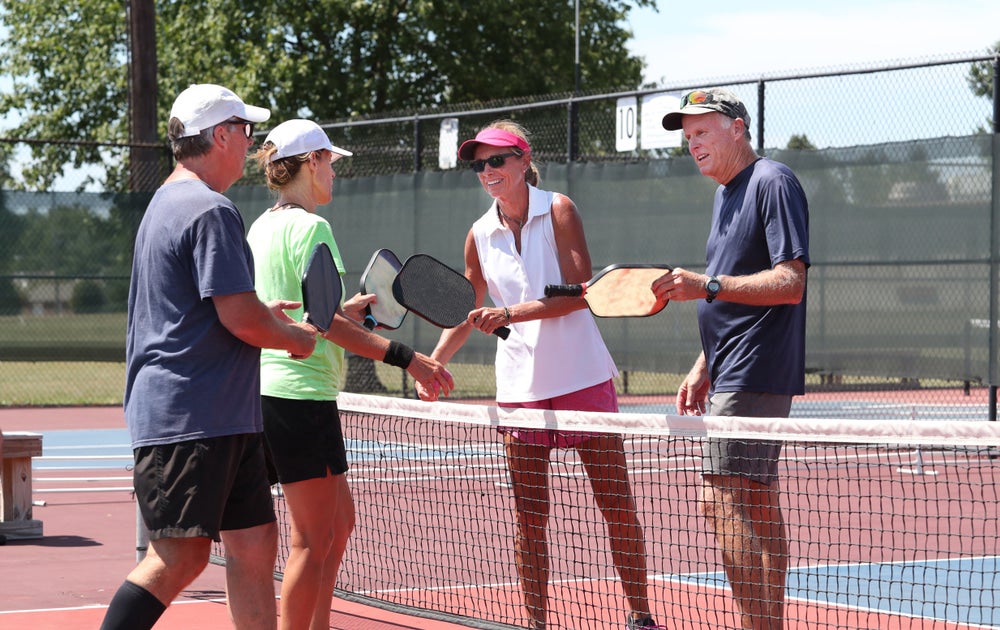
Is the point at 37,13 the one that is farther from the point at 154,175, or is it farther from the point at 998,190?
the point at 998,190

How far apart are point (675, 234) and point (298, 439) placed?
7.52 meters

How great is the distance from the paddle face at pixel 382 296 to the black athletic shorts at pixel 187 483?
0.89m

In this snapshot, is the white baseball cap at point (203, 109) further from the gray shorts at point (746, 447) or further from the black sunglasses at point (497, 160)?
the gray shorts at point (746, 447)

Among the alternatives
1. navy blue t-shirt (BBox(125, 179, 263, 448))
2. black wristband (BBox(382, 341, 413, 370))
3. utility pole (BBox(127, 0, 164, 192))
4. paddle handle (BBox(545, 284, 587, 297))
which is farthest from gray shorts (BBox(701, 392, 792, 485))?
utility pole (BBox(127, 0, 164, 192))

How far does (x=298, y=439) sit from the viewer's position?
4426 millimetres

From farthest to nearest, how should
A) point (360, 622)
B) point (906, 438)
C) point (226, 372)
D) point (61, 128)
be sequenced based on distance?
point (61, 128) < point (360, 622) < point (906, 438) < point (226, 372)

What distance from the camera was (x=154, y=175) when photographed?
16016mm

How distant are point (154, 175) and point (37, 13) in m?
13.6

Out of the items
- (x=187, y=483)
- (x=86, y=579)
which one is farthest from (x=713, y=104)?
(x=86, y=579)

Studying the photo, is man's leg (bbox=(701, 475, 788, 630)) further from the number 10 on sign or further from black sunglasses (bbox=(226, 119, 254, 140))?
the number 10 on sign

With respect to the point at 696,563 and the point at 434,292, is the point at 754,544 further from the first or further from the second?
the point at 696,563

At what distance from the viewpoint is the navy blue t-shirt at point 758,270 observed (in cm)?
420


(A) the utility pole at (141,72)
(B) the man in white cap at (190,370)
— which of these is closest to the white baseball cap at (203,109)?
(B) the man in white cap at (190,370)

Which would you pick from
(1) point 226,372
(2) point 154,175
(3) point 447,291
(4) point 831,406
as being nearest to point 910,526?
(3) point 447,291
